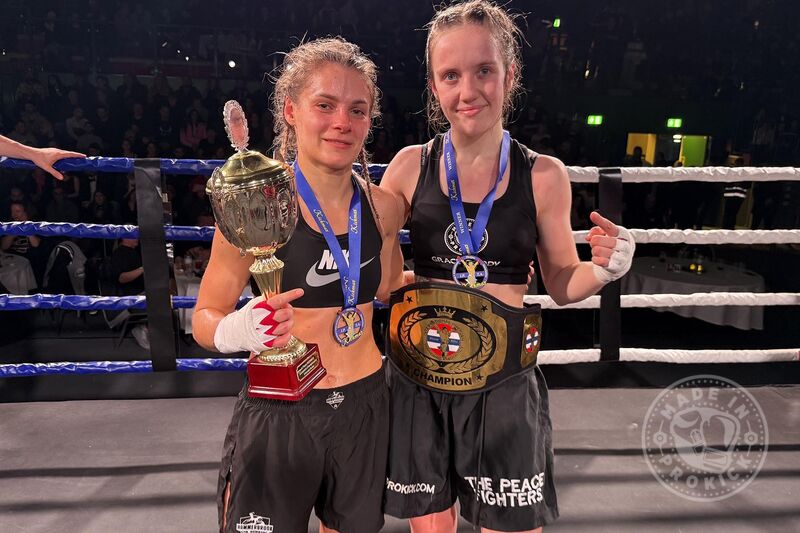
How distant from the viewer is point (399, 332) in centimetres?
142

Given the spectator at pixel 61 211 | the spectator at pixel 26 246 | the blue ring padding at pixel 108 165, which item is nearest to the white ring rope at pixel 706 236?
the blue ring padding at pixel 108 165

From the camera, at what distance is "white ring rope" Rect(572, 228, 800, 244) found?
2502 mm

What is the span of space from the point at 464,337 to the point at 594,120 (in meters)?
7.55

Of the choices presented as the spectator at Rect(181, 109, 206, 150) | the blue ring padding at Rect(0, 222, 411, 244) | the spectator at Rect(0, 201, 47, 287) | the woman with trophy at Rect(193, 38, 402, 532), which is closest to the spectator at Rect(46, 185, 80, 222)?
the spectator at Rect(0, 201, 47, 287)

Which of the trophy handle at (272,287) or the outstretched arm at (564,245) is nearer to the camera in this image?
the trophy handle at (272,287)

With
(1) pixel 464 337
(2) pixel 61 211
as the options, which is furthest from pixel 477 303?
(2) pixel 61 211

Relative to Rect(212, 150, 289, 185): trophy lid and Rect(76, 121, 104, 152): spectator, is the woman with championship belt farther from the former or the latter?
Rect(76, 121, 104, 152): spectator

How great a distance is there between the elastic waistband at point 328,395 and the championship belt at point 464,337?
A: 12 cm

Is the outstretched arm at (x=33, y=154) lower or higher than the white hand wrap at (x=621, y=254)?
higher

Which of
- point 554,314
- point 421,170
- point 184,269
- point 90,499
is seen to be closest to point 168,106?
point 184,269

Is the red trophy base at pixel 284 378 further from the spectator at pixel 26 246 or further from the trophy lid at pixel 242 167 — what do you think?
the spectator at pixel 26 246

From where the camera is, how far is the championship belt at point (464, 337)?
4.37ft

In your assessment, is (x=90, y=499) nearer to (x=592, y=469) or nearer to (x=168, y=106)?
(x=592, y=469)

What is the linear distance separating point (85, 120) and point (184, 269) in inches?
128
